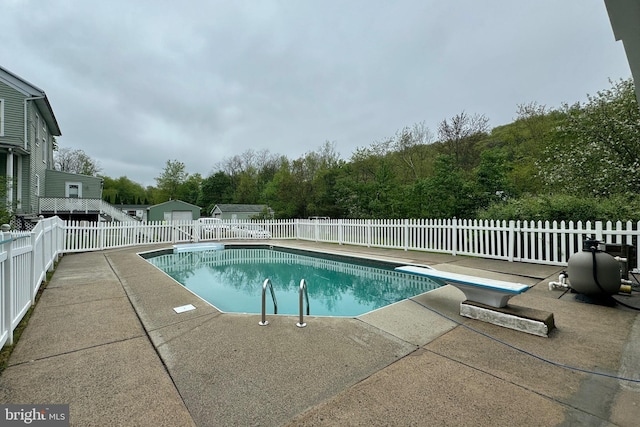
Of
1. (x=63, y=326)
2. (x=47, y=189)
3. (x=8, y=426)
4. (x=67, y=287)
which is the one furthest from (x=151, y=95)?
(x=8, y=426)

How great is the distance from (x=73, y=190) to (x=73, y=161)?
25182mm

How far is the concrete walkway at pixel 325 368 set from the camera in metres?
1.89

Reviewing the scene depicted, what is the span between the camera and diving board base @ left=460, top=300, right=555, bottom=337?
122 inches

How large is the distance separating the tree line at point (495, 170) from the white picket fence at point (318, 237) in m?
0.98

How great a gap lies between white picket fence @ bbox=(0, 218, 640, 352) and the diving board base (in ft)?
14.0

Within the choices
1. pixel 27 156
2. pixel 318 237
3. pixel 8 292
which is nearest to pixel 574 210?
pixel 318 237

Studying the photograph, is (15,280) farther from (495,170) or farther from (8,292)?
(495,170)

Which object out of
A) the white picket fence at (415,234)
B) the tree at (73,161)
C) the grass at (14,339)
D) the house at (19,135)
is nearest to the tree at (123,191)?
the tree at (73,161)

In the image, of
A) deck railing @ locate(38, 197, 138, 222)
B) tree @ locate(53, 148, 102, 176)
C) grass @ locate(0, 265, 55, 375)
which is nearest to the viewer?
grass @ locate(0, 265, 55, 375)

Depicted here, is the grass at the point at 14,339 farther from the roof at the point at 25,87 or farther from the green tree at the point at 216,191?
the green tree at the point at 216,191

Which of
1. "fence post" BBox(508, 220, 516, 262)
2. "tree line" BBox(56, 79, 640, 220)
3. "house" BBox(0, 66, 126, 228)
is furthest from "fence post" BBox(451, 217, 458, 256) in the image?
"house" BBox(0, 66, 126, 228)

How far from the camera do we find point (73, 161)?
36750 millimetres

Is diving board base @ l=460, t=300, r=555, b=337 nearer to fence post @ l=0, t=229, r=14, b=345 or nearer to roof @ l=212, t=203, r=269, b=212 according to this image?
fence post @ l=0, t=229, r=14, b=345

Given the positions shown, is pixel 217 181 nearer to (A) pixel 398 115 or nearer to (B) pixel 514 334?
(A) pixel 398 115
